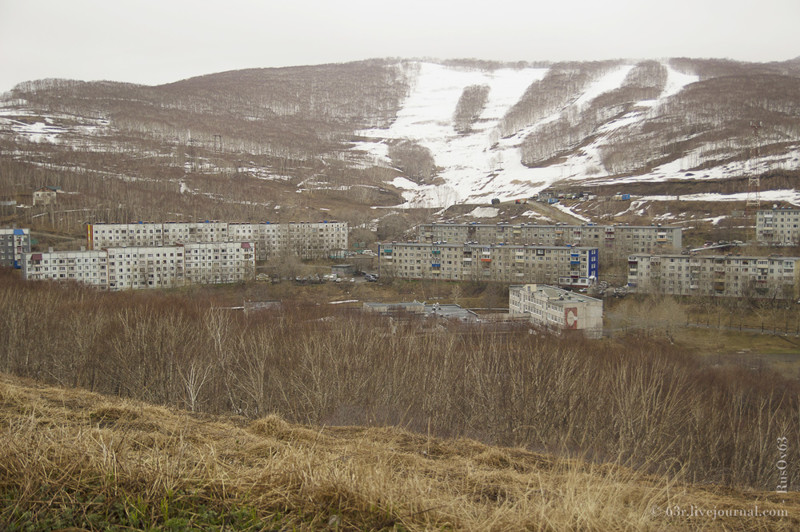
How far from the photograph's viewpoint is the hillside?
42625 mm

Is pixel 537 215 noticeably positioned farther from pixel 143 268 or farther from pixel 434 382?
pixel 434 382

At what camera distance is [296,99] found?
9681 centimetres

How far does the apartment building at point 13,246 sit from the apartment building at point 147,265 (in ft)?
12.3

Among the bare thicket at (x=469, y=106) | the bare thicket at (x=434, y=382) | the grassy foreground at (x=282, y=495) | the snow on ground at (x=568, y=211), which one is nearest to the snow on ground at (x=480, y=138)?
the bare thicket at (x=469, y=106)

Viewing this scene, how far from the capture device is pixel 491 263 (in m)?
25.8

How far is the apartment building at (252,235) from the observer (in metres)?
29.9

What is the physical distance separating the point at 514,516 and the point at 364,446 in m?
1.21

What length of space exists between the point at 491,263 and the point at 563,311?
8.70m

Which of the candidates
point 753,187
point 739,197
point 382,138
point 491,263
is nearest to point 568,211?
point 739,197

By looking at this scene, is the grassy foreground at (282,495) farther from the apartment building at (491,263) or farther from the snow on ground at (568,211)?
the snow on ground at (568,211)

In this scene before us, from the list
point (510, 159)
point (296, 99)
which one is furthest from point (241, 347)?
point (296, 99)

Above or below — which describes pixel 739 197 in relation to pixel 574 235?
above

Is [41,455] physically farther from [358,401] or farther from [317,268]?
[317,268]

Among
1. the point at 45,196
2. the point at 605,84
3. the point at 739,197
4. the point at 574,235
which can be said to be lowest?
the point at 574,235
